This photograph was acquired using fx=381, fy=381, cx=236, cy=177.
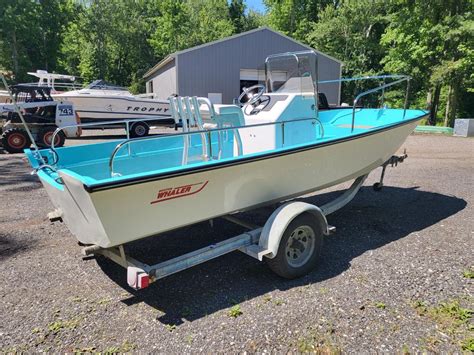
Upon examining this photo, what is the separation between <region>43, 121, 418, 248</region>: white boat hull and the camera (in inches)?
107

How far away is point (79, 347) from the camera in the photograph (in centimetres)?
263

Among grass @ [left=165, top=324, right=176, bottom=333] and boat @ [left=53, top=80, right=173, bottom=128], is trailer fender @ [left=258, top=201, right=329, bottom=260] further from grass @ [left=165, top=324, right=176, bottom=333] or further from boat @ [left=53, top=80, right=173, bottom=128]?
boat @ [left=53, top=80, right=173, bottom=128]

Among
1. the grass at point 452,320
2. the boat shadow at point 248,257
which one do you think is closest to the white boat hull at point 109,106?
the boat shadow at point 248,257

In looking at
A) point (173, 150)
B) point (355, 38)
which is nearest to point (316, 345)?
point (173, 150)

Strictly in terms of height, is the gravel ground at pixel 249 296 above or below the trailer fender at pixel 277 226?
below

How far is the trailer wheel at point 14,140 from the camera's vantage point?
10539mm

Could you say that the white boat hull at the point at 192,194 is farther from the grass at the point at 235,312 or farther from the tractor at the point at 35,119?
the tractor at the point at 35,119

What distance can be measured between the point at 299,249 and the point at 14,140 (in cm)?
994

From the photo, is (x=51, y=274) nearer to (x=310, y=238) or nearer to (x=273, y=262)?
(x=273, y=262)

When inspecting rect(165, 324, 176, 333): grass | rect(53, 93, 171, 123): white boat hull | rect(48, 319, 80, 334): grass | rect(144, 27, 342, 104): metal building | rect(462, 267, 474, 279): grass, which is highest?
rect(144, 27, 342, 104): metal building

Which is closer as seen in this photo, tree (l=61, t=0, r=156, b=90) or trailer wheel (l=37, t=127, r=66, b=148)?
trailer wheel (l=37, t=127, r=66, b=148)

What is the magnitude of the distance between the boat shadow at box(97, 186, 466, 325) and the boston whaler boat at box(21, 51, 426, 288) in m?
0.33

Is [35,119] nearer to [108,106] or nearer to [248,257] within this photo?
[108,106]

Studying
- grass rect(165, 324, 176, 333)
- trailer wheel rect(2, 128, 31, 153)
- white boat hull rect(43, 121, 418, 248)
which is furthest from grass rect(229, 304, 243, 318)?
trailer wheel rect(2, 128, 31, 153)
